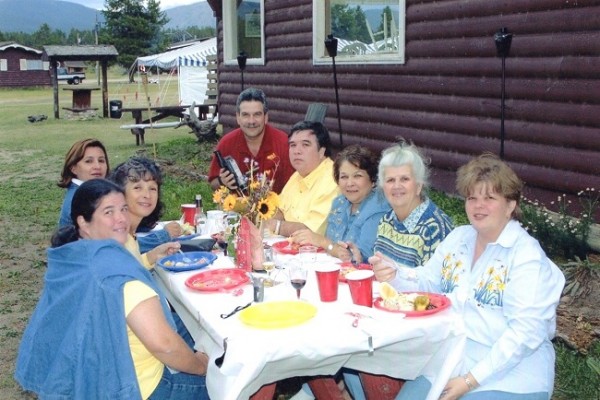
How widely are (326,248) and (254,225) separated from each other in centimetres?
60

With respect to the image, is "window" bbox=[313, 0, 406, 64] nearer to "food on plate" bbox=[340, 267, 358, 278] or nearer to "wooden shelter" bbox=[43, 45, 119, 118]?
"food on plate" bbox=[340, 267, 358, 278]

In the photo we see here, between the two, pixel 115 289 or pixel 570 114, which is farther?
pixel 570 114

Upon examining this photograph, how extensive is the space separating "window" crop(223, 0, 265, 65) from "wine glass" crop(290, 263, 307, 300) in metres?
9.42

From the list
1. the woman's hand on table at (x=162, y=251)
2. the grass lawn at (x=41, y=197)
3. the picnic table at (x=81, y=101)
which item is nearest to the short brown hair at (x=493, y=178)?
the grass lawn at (x=41, y=197)

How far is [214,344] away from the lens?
268cm

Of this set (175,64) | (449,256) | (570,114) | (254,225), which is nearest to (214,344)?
(254,225)

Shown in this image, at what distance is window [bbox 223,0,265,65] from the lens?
39.9ft

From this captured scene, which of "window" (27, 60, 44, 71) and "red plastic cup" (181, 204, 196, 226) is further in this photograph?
"window" (27, 60, 44, 71)

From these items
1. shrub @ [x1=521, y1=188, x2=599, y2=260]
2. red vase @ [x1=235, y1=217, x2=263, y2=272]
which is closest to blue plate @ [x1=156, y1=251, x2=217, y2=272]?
red vase @ [x1=235, y1=217, x2=263, y2=272]

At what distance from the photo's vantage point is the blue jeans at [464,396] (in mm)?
2549

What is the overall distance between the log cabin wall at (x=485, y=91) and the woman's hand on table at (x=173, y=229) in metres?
3.65

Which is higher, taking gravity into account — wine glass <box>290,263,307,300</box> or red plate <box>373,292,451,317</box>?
wine glass <box>290,263,307,300</box>

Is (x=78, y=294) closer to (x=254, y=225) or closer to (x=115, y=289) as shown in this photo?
(x=115, y=289)

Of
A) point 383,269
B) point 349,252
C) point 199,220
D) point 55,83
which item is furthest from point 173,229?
point 55,83
